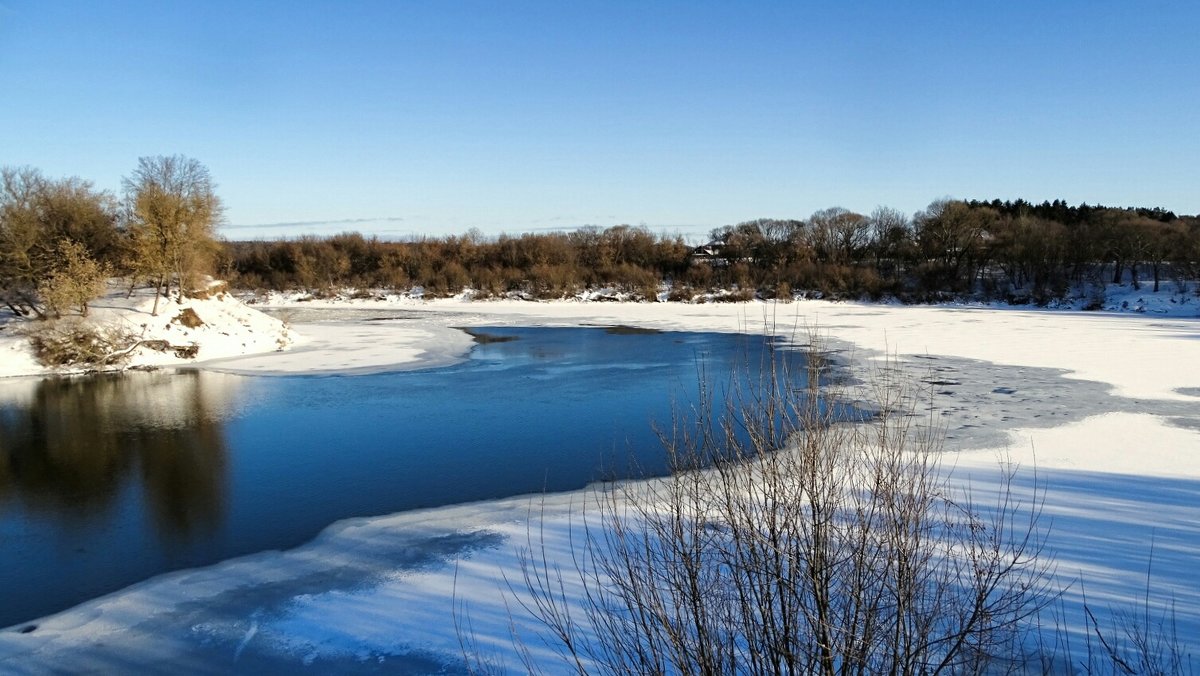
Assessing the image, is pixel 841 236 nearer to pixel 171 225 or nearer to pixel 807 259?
pixel 807 259

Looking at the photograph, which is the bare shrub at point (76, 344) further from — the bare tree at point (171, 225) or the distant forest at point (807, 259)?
the distant forest at point (807, 259)

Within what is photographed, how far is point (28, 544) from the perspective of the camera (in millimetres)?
7074

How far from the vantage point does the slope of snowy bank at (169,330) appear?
18.8 meters

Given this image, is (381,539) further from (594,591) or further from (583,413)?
(583,413)

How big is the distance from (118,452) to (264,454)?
2266mm

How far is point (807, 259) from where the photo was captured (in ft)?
152

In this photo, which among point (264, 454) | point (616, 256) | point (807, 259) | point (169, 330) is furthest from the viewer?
point (616, 256)

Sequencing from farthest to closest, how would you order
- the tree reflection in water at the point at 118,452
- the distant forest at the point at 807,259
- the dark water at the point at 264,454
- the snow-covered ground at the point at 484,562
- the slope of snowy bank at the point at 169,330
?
the distant forest at the point at 807,259 → the slope of snowy bank at the point at 169,330 → the tree reflection in water at the point at 118,452 → the dark water at the point at 264,454 → the snow-covered ground at the point at 484,562

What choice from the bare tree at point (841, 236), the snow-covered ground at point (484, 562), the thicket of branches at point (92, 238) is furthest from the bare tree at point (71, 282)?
the bare tree at point (841, 236)

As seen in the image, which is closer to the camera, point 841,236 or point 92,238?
point 92,238

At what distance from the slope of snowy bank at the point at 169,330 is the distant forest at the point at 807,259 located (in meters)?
10.0

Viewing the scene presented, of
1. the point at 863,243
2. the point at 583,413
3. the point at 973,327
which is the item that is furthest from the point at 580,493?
Result: the point at 863,243

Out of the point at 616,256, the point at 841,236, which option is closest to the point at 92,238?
the point at 616,256

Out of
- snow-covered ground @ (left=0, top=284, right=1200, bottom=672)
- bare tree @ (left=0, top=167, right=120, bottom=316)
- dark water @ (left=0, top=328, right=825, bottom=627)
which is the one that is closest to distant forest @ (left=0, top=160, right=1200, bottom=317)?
bare tree @ (left=0, top=167, right=120, bottom=316)
